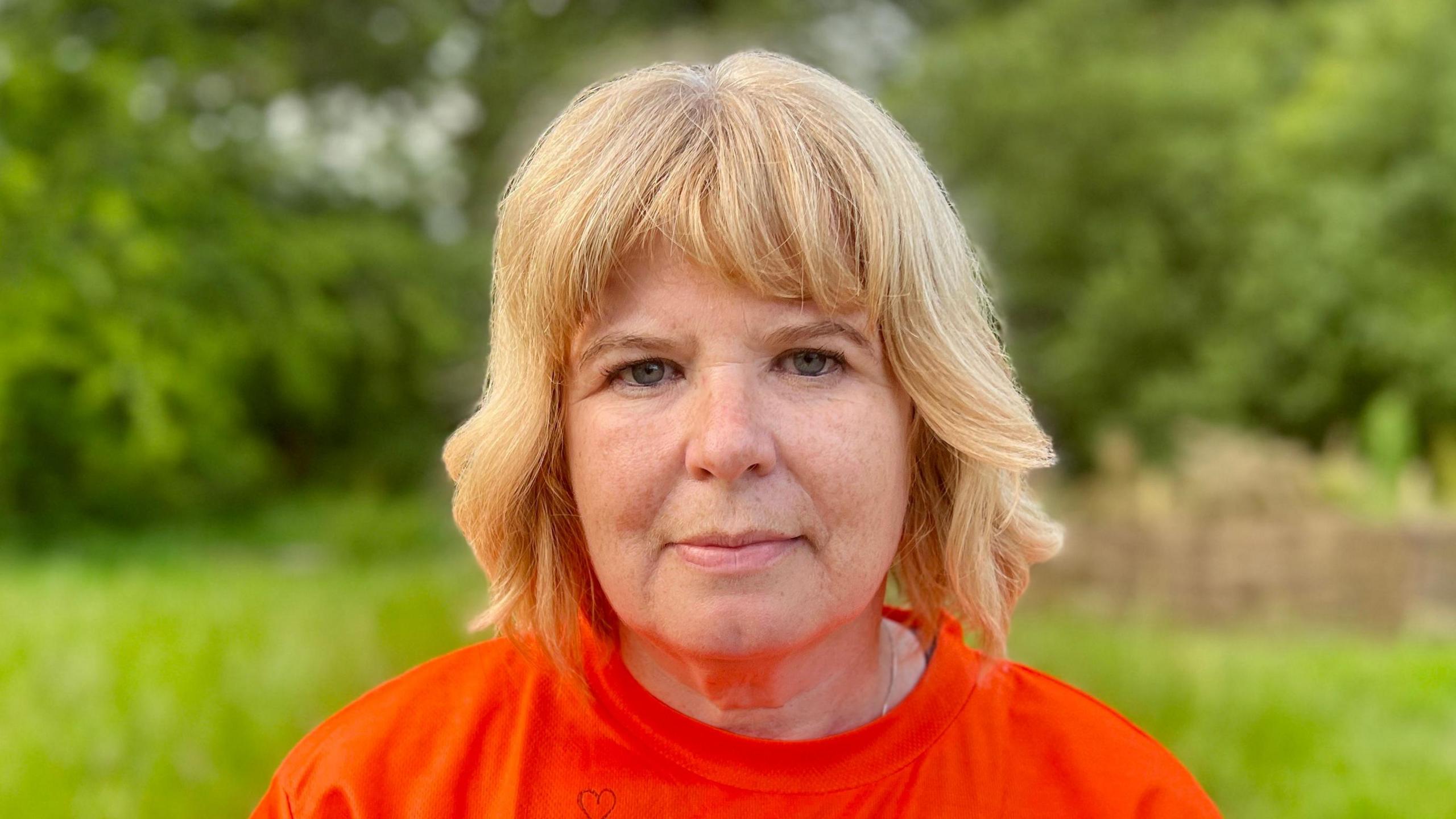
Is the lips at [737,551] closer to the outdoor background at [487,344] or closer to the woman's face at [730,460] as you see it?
the woman's face at [730,460]

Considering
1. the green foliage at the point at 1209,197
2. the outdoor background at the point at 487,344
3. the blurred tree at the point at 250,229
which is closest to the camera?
the outdoor background at the point at 487,344

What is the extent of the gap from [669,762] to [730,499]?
34 centimetres

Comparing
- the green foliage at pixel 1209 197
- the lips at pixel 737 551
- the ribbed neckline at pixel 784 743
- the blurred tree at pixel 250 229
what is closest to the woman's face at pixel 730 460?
the lips at pixel 737 551

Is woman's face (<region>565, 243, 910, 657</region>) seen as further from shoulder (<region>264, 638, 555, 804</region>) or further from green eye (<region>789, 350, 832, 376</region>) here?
shoulder (<region>264, 638, 555, 804</region>)

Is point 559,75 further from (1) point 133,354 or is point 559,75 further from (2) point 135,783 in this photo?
(2) point 135,783

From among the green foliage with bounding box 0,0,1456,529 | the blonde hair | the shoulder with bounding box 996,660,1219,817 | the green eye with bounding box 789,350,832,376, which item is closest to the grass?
the green foliage with bounding box 0,0,1456,529

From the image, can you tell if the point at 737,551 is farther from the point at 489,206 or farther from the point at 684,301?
the point at 489,206

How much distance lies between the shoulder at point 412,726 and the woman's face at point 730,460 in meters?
0.23

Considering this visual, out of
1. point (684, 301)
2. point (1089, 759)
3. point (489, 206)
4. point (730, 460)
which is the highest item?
point (684, 301)

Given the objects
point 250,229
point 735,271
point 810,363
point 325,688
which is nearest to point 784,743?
point 810,363

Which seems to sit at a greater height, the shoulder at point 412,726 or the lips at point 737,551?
the lips at point 737,551

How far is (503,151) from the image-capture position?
33.0ft

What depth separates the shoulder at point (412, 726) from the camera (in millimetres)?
1393

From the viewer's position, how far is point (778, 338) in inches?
50.4
